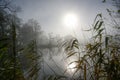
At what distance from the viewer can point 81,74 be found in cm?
263

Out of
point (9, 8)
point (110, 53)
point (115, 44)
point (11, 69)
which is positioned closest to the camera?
point (11, 69)

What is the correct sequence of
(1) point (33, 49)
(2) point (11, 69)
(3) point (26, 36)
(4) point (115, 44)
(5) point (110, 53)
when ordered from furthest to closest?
1. (3) point (26, 36)
2. (1) point (33, 49)
3. (4) point (115, 44)
4. (5) point (110, 53)
5. (2) point (11, 69)

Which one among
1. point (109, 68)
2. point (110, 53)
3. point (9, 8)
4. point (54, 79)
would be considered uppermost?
point (9, 8)

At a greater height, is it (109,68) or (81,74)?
(109,68)

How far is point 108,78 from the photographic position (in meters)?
2.13

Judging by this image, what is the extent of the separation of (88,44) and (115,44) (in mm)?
417

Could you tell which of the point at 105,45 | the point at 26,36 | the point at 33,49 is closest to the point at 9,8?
the point at 26,36

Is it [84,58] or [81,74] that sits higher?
[84,58]

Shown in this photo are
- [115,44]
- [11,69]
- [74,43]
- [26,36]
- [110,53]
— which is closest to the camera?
[11,69]

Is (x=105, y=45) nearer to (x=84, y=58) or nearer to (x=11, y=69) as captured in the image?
(x=84, y=58)

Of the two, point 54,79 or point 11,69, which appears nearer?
point 11,69

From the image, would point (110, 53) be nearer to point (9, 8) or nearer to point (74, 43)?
point (74, 43)

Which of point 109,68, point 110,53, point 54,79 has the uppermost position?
point 110,53

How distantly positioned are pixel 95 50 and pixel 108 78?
484 millimetres
